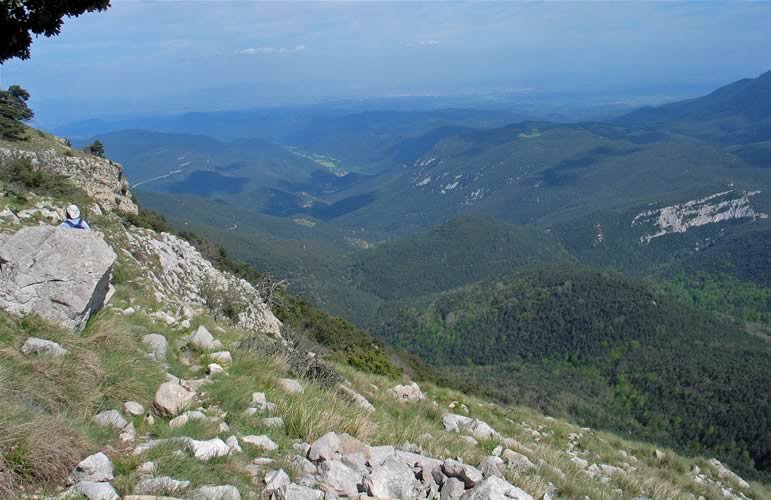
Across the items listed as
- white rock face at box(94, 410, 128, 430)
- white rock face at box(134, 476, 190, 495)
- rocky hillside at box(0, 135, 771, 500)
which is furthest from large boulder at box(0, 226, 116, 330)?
white rock face at box(134, 476, 190, 495)

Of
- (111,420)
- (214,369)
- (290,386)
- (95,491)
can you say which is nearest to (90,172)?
(214,369)

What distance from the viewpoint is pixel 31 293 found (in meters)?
5.86

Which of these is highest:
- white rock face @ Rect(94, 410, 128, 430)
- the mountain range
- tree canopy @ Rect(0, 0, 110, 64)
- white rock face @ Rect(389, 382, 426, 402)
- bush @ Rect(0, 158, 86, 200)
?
tree canopy @ Rect(0, 0, 110, 64)

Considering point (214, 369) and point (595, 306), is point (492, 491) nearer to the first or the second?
point (214, 369)

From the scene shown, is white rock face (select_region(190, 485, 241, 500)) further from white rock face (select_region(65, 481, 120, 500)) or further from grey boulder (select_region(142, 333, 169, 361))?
grey boulder (select_region(142, 333, 169, 361))

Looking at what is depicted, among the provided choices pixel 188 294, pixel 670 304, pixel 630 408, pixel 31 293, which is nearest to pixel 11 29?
pixel 31 293

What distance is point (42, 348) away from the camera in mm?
5199

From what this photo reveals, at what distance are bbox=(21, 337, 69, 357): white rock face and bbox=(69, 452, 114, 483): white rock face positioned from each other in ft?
6.38

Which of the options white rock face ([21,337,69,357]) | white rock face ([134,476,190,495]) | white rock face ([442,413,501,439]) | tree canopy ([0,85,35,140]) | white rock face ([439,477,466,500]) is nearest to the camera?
white rock face ([134,476,190,495])

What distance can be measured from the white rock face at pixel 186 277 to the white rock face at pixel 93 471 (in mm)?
8614

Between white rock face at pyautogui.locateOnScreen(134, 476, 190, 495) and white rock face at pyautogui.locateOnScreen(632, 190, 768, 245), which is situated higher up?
white rock face at pyautogui.locateOnScreen(134, 476, 190, 495)

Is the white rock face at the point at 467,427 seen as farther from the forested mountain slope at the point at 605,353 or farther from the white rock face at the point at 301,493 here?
the forested mountain slope at the point at 605,353

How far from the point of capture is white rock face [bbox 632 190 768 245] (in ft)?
625

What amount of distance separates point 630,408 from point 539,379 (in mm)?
12097
